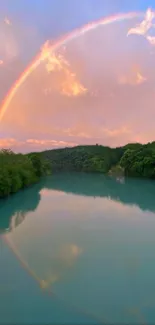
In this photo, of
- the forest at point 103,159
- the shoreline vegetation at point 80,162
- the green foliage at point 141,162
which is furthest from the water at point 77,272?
the forest at point 103,159

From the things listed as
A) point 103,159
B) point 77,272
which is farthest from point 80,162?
point 77,272

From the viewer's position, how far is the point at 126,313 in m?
6.23

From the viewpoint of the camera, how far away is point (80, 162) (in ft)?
273

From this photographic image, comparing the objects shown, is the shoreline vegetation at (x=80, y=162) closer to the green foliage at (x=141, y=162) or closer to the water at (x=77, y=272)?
the green foliage at (x=141, y=162)

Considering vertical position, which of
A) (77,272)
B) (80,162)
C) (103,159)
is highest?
(103,159)

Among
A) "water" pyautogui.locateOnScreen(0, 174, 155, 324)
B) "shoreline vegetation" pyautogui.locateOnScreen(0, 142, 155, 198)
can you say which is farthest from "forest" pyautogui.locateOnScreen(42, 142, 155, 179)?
"water" pyautogui.locateOnScreen(0, 174, 155, 324)

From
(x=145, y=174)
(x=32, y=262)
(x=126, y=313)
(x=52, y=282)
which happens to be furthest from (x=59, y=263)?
(x=145, y=174)

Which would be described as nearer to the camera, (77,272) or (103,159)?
(77,272)

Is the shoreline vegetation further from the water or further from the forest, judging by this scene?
the water

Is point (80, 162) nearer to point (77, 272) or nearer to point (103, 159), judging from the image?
point (103, 159)

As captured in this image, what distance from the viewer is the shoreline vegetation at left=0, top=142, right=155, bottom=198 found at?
30953mm

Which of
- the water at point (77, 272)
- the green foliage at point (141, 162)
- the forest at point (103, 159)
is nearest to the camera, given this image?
the water at point (77, 272)

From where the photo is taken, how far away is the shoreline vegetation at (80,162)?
102 feet

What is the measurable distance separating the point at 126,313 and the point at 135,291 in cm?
116
